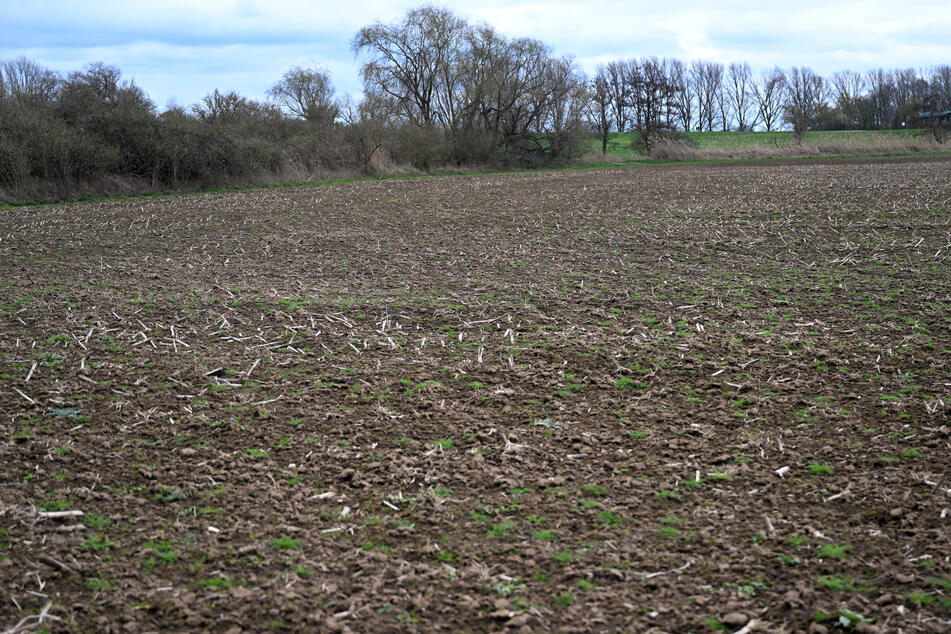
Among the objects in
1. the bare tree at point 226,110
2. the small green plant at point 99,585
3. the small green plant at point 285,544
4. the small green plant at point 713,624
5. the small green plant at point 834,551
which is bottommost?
the small green plant at point 713,624

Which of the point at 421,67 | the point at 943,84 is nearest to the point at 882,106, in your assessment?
the point at 943,84

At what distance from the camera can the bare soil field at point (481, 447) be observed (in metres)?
3.64

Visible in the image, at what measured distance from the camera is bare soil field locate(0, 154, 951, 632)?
11.9ft

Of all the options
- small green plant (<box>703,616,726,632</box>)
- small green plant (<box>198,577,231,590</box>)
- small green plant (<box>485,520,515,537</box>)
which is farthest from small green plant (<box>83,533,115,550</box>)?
small green plant (<box>703,616,726,632</box>)

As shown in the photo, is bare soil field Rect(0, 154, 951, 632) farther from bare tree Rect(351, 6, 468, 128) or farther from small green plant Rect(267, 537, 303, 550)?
bare tree Rect(351, 6, 468, 128)

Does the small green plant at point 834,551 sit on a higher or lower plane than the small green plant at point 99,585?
lower

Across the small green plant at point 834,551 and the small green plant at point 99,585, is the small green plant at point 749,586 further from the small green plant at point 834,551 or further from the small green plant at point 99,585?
the small green plant at point 99,585

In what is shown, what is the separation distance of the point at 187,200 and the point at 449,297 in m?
16.7

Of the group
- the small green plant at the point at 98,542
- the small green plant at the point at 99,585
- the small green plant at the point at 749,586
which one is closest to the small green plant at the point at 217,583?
the small green plant at the point at 99,585

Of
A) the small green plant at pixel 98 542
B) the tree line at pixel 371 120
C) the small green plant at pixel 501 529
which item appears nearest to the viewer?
the small green plant at pixel 98 542

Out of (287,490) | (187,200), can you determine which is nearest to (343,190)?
(187,200)

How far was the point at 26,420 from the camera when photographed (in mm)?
5875

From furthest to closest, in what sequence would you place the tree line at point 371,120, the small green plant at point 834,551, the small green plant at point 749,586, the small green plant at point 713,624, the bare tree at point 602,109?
the bare tree at point 602,109
the tree line at point 371,120
the small green plant at point 834,551
the small green plant at point 749,586
the small green plant at point 713,624

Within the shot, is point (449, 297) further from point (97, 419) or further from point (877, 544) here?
point (877, 544)
